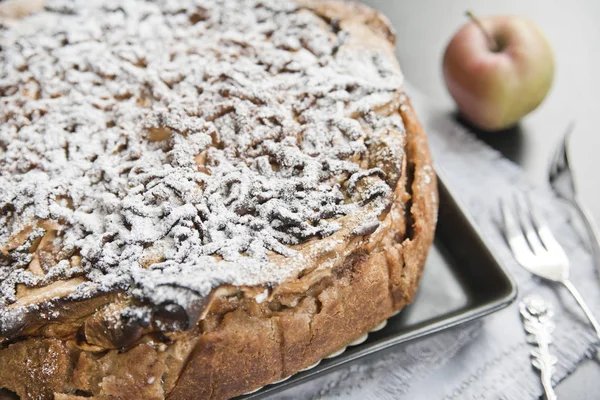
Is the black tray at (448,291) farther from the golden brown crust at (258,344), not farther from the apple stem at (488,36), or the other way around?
the apple stem at (488,36)

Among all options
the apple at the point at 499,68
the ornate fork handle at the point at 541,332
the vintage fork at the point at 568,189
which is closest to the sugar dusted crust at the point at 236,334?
the ornate fork handle at the point at 541,332

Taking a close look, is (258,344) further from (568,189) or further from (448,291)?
(568,189)

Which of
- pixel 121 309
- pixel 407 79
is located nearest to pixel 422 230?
pixel 121 309

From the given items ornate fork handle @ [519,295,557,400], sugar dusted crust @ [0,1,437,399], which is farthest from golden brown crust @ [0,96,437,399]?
ornate fork handle @ [519,295,557,400]

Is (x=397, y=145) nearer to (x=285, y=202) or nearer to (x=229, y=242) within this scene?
(x=285, y=202)

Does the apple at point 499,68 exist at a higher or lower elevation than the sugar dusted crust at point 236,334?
higher

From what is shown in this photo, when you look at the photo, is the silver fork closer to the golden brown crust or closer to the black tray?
the black tray
